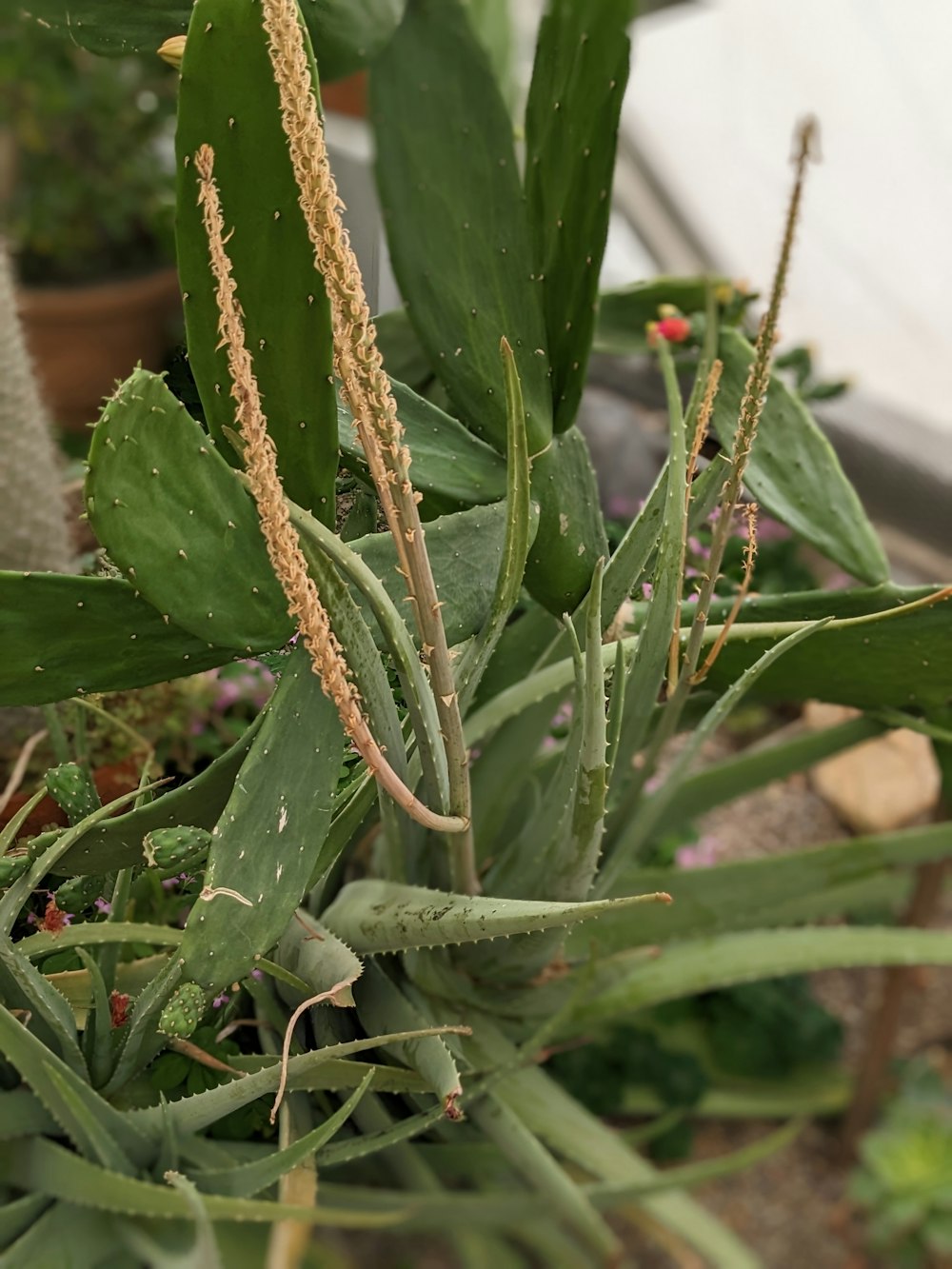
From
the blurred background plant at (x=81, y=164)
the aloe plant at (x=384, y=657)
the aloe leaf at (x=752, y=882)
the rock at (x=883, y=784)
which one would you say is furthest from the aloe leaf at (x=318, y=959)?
the blurred background plant at (x=81, y=164)

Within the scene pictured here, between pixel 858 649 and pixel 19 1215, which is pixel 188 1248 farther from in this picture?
pixel 858 649

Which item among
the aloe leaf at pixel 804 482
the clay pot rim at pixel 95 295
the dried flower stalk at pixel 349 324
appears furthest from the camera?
the clay pot rim at pixel 95 295

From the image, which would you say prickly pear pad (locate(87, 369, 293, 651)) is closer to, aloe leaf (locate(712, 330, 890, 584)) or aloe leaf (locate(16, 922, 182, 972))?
aloe leaf (locate(16, 922, 182, 972))

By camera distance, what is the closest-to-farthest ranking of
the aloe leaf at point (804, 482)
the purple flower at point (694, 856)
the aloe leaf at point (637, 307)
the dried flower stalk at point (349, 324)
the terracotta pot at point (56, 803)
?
the dried flower stalk at point (349, 324) → the terracotta pot at point (56, 803) → the aloe leaf at point (804, 482) → the aloe leaf at point (637, 307) → the purple flower at point (694, 856)

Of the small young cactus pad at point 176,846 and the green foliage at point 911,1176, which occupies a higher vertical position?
the small young cactus pad at point 176,846

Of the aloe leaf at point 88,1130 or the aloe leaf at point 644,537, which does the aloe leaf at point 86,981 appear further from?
Result: the aloe leaf at point 644,537

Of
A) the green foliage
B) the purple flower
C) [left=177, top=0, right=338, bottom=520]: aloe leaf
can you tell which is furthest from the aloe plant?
the green foliage
